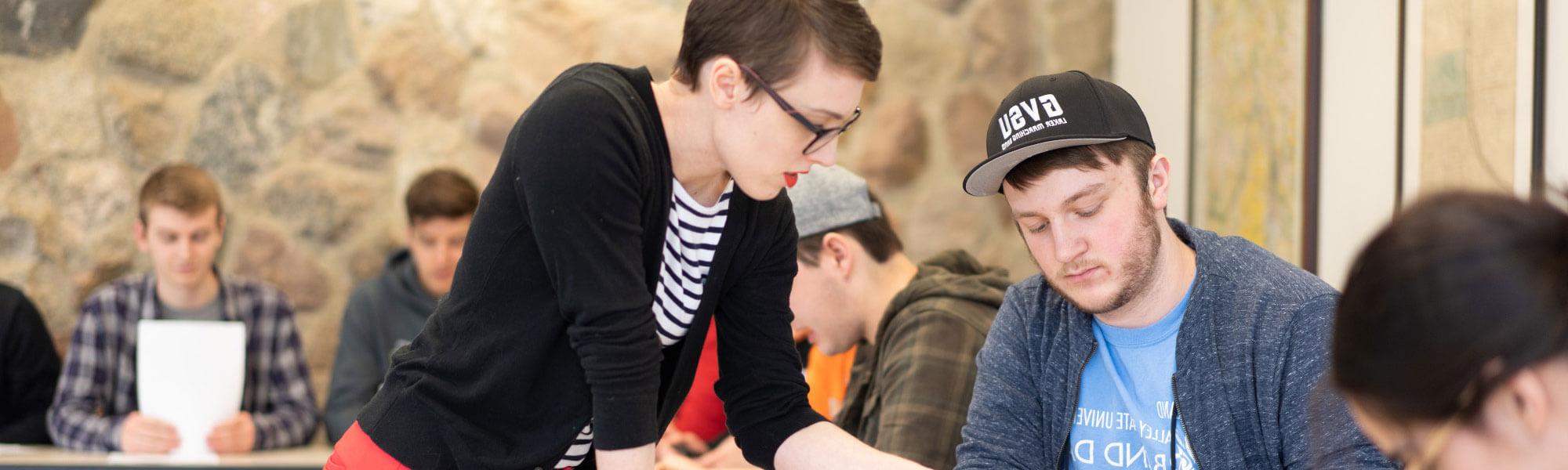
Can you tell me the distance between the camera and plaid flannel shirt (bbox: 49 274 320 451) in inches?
118

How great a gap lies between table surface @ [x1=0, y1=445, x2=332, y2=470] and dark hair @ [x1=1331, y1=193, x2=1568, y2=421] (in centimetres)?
213

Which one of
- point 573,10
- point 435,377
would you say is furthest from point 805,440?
point 573,10

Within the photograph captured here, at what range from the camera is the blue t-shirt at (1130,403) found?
1481 mm

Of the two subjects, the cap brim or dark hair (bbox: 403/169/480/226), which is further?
dark hair (bbox: 403/169/480/226)

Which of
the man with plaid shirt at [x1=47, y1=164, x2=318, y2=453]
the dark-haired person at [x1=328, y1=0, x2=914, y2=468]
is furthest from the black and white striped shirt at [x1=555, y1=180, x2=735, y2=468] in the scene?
the man with plaid shirt at [x1=47, y1=164, x2=318, y2=453]

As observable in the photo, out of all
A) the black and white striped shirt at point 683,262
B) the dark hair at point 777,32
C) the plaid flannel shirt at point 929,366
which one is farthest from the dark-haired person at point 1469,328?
the plaid flannel shirt at point 929,366

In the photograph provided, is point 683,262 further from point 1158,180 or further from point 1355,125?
point 1355,125

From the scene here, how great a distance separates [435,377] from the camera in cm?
124

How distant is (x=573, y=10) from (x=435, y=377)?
2.48m

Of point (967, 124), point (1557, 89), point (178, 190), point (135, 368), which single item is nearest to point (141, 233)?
point (178, 190)

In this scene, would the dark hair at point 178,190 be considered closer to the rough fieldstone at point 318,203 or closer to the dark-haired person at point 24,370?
the rough fieldstone at point 318,203

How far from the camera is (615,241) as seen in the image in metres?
1.12

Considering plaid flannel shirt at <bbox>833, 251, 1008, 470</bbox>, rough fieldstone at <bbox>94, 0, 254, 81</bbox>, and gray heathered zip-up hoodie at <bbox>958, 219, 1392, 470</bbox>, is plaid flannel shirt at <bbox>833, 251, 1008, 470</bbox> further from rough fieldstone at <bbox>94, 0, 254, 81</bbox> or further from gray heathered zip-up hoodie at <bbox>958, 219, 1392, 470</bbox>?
rough fieldstone at <bbox>94, 0, 254, 81</bbox>

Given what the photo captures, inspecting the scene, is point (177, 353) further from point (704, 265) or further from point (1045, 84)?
point (1045, 84)
